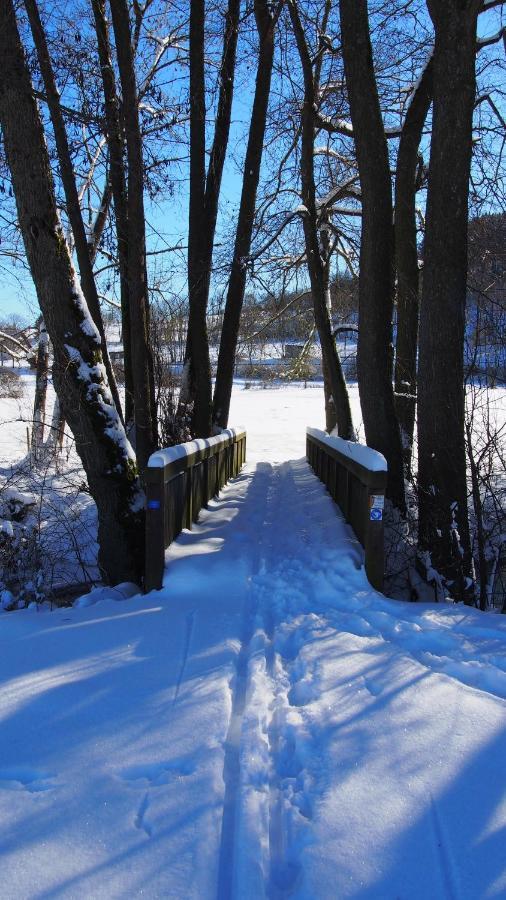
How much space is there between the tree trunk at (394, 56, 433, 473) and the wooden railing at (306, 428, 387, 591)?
2.99ft

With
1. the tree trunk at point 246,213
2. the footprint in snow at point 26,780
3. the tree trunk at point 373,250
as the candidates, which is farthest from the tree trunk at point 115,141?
the footprint in snow at point 26,780

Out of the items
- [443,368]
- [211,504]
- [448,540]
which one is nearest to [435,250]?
[443,368]

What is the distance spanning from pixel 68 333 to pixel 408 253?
5.78 m

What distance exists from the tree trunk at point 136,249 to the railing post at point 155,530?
3.36 m

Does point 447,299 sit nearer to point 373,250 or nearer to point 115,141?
point 373,250

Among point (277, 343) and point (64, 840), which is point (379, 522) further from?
point (277, 343)

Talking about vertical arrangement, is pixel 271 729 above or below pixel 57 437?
below

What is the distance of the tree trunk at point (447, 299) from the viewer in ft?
18.9

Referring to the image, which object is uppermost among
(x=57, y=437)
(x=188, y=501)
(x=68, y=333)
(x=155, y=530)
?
(x=68, y=333)

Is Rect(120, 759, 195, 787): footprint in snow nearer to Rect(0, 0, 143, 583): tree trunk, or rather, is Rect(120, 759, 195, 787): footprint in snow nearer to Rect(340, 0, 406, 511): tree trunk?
Rect(0, 0, 143, 583): tree trunk

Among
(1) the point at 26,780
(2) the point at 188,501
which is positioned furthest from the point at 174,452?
(1) the point at 26,780

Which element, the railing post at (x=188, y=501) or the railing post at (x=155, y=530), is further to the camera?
the railing post at (x=188, y=501)

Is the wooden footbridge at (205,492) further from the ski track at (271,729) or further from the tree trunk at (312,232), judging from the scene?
the tree trunk at (312,232)

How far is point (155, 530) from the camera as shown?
4.85m
